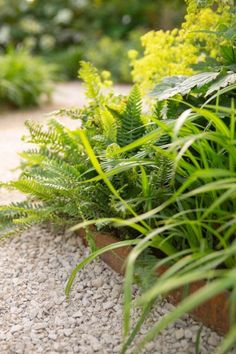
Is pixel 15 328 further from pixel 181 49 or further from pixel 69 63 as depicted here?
pixel 69 63

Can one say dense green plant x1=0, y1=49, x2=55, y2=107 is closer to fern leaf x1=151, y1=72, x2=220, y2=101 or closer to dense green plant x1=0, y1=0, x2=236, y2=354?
dense green plant x1=0, y1=0, x2=236, y2=354

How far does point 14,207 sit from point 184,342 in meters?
0.89

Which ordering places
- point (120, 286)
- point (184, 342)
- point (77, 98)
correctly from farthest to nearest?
point (77, 98) < point (120, 286) < point (184, 342)

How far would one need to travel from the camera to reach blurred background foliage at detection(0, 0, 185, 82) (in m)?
8.17

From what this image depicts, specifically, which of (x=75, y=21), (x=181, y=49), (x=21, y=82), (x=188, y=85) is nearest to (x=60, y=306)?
(x=188, y=85)

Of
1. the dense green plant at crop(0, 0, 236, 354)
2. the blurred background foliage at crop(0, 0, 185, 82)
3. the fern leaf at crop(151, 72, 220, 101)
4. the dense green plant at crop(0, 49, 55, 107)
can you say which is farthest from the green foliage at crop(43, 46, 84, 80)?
the fern leaf at crop(151, 72, 220, 101)

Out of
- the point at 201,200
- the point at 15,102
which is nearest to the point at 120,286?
the point at 201,200

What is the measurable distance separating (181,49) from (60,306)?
154 cm

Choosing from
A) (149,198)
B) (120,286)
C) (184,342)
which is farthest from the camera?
(120,286)

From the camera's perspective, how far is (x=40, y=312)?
5.88 feet

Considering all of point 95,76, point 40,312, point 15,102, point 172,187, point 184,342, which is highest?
point 15,102

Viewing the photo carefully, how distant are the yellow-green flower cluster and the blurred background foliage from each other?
5.35 m

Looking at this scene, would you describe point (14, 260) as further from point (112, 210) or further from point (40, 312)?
point (112, 210)

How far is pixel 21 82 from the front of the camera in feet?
17.4
